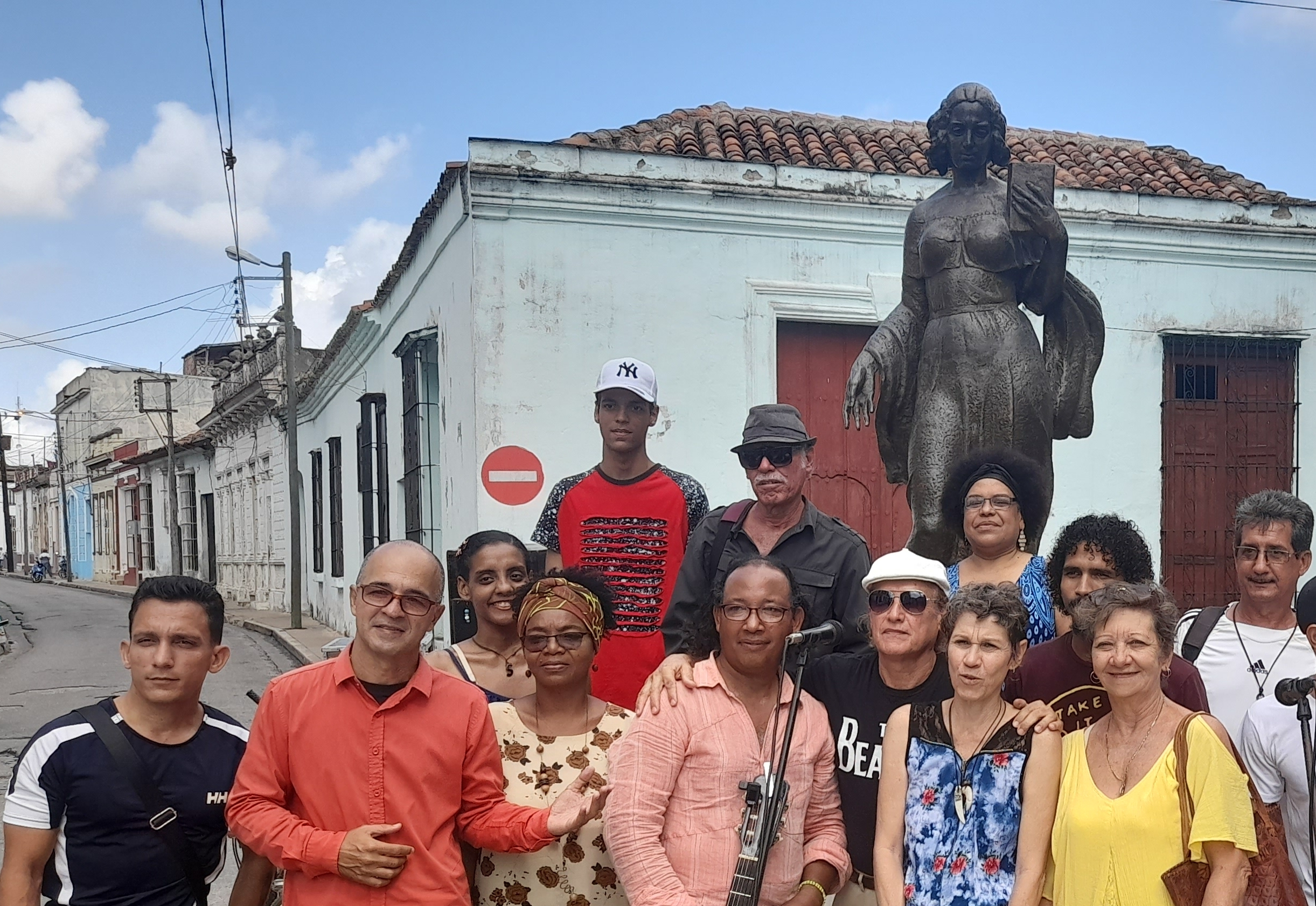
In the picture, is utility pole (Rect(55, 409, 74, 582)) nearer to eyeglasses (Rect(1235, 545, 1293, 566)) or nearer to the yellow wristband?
the yellow wristband

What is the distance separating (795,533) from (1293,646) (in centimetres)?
144

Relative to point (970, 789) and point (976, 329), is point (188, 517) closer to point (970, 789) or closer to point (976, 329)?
point (976, 329)

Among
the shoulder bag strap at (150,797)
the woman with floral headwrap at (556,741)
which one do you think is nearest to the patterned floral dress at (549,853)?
the woman with floral headwrap at (556,741)

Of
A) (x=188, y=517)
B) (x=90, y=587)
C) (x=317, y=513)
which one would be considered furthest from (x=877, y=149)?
(x=90, y=587)

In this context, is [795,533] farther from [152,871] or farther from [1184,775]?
[152,871]

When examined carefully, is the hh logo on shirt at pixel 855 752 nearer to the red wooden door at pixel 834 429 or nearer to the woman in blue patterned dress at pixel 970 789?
the woman in blue patterned dress at pixel 970 789

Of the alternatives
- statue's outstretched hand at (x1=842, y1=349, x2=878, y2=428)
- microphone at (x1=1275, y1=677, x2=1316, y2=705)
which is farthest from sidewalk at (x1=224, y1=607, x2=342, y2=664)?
microphone at (x1=1275, y1=677, x2=1316, y2=705)

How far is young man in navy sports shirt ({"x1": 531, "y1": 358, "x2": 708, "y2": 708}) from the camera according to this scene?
13.4 ft

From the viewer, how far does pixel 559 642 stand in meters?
3.00

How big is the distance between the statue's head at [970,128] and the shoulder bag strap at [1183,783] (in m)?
2.61

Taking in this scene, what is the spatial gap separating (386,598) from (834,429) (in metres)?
9.08

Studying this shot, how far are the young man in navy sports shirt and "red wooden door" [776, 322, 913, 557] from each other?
6997 millimetres

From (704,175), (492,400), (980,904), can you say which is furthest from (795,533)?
(704,175)

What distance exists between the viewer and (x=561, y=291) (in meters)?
10.4
